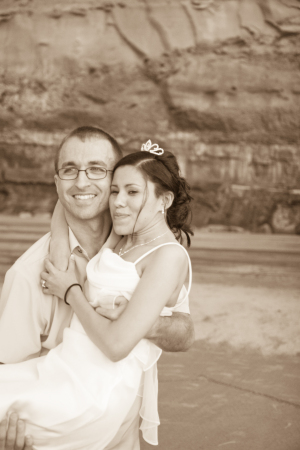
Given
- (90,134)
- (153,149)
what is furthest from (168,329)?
(90,134)

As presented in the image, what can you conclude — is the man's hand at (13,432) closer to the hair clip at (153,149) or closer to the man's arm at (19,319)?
the man's arm at (19,319)

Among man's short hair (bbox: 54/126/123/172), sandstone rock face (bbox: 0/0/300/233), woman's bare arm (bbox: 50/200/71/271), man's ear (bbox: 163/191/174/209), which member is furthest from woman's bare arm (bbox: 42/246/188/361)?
sandstone rock face (bbox: 0/0/300/233)

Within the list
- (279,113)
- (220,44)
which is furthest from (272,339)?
(220,44)

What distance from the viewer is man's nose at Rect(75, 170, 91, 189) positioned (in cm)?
198

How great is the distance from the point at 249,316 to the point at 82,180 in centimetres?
367

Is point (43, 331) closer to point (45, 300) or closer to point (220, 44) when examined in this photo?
point (45, 300)

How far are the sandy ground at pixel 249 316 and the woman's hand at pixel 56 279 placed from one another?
2844 mm

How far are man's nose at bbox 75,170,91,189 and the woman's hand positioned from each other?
1.05 feet

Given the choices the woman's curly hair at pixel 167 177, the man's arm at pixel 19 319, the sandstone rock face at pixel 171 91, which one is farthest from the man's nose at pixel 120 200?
the sandstone rock face at pixel 171 91

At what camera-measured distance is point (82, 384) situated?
1.68 meters

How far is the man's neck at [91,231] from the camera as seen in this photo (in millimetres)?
2121

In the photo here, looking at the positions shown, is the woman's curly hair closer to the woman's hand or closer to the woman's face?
the woman's face

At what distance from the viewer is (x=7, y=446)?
163 cm

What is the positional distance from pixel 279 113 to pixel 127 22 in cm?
502
